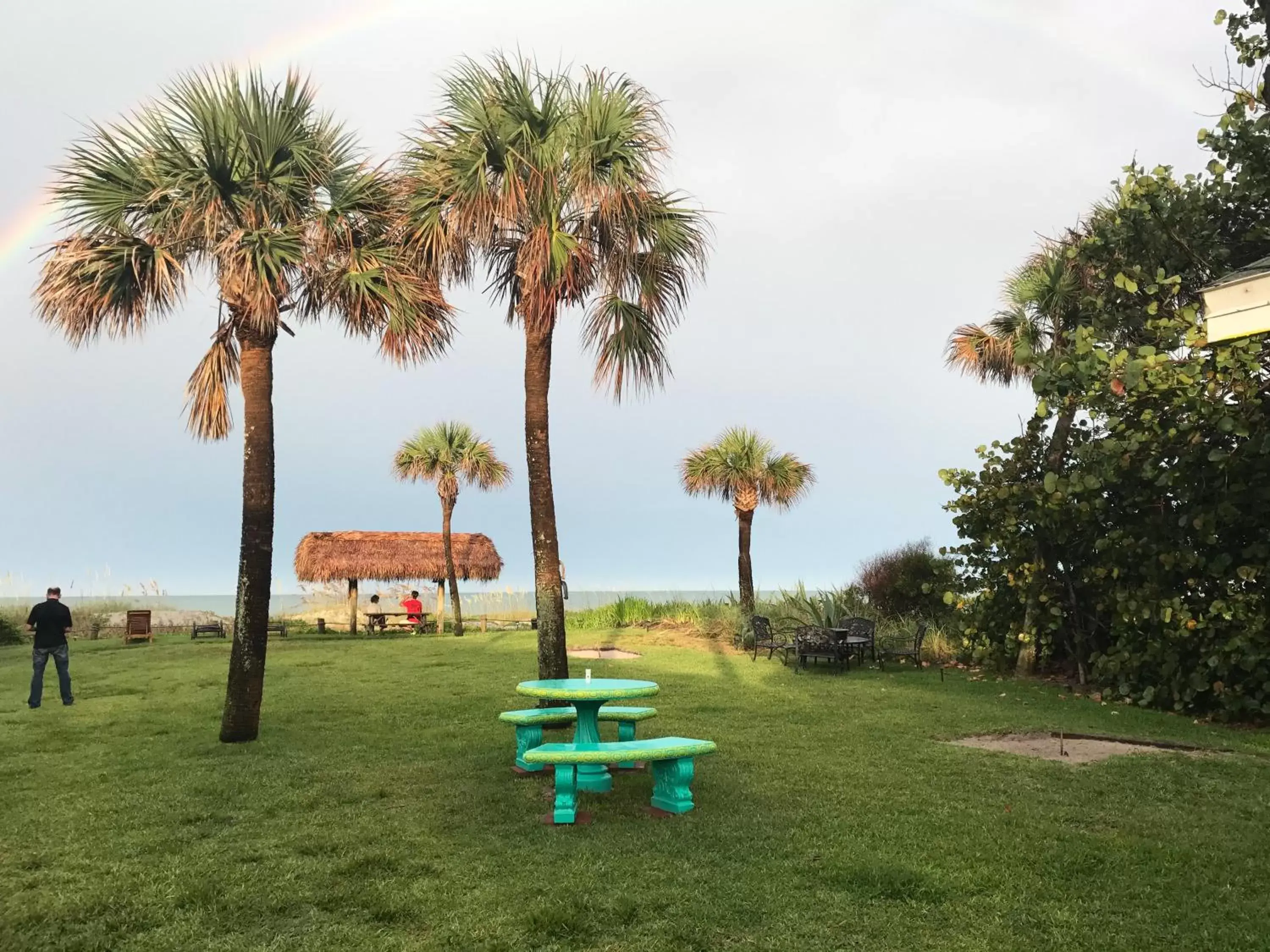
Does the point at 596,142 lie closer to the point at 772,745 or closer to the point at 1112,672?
the point at 772,745

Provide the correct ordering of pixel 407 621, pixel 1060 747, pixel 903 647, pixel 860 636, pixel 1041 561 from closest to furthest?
pixel 1060 747
pixel 1041 561
pixel 860 636
pixel 903 647
pixel 407 621

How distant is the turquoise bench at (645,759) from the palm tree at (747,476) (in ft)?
59.4

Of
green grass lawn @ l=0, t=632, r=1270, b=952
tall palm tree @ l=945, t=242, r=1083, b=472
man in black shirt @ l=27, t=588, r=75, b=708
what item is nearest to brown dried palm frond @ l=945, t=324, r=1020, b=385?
tall palm tree @ l=945, t=242, r=1083, b=472

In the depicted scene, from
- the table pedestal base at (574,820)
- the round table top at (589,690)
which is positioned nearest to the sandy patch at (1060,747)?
the round table top at (589,690)

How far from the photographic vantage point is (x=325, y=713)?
36.3ft

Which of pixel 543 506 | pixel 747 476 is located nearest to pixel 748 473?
pixel 747 476

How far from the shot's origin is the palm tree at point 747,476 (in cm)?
2459

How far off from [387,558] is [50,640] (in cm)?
1891

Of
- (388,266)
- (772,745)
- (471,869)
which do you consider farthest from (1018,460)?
(471,869)

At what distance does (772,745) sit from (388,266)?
6.70 meters

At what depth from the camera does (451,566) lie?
2923 cm

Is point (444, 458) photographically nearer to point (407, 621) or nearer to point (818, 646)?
point (407, 621)

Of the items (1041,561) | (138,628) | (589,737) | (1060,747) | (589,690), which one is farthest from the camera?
(138,628)

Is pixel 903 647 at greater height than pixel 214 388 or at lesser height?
lesser
